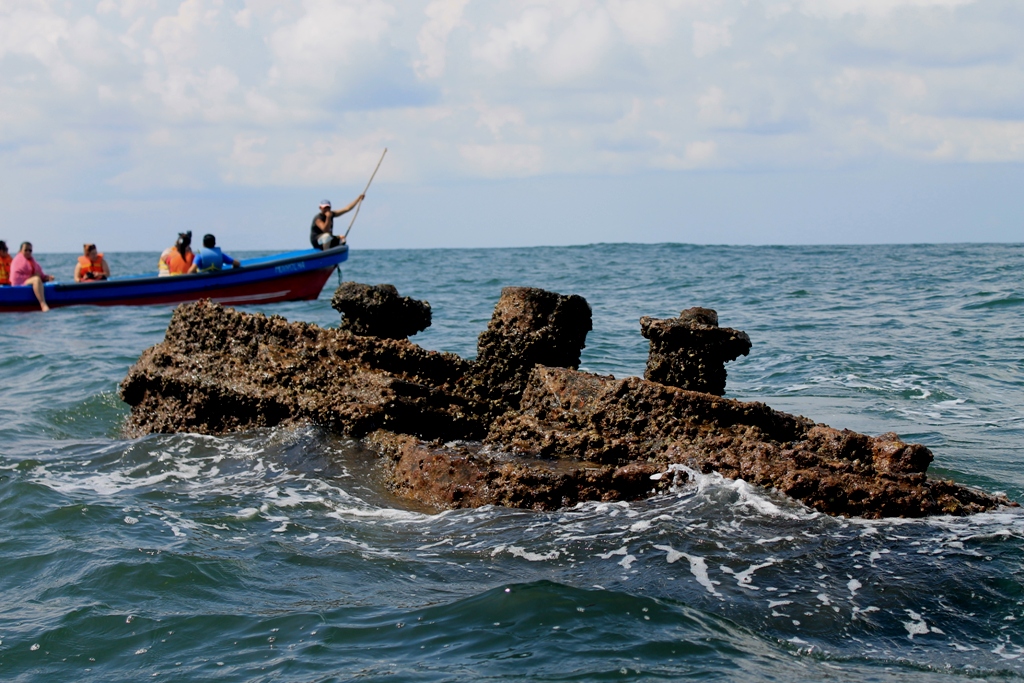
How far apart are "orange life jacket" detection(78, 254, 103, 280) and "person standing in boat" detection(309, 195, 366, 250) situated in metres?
4.80

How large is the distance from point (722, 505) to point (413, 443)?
2.03m

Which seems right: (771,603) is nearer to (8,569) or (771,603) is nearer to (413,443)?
(413,443)

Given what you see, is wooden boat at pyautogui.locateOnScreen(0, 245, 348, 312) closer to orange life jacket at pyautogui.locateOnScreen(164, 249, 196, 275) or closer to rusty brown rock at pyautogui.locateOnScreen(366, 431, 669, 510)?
orange life jacket at pyautogui.locateOnScreen(164, 249, 196, 275)

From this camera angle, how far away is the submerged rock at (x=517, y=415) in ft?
16.8

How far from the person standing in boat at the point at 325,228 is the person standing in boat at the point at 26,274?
5.85m

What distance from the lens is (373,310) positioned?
7496mm

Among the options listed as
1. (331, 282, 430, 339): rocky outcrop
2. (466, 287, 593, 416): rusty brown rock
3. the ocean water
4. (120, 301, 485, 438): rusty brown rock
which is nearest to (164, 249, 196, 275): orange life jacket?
the ocean water

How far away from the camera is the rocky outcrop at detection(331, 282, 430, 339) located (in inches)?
296

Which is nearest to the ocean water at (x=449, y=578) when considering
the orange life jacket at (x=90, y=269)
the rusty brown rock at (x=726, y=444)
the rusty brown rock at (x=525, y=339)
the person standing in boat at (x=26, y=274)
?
the rusty brown rock at (x=726, y=444)

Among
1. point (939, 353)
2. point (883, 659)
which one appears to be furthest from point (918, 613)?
point (939, 353)

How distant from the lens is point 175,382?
738 centimetres

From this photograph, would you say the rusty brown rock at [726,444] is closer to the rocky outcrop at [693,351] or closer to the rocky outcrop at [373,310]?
the rocky outcrop at [693,351]

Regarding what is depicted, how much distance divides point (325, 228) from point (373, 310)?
588 inches

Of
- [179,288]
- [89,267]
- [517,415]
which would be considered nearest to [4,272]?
[89,267]
